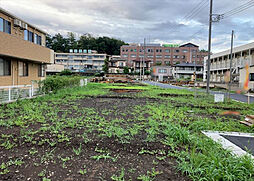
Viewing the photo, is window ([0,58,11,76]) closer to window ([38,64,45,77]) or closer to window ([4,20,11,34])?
window ([4,20,11,34])

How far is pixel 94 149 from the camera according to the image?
11.8ft

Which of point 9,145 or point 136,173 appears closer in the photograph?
point 136,173

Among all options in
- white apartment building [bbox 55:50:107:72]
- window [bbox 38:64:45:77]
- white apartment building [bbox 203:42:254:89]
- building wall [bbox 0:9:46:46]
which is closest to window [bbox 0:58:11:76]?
building wall [bbox 0:9:46:46]

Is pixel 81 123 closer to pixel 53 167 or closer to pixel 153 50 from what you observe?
pixel 53 167

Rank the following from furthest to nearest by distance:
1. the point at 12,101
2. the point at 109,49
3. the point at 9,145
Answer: the point at 109,49, the point at 12,101, the point at 9,145

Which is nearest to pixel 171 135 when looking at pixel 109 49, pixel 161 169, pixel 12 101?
pixel 161 169

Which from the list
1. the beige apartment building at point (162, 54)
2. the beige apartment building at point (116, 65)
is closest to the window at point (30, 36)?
the beige apartment building at point (116, 65)

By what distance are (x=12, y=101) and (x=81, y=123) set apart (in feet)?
17.0

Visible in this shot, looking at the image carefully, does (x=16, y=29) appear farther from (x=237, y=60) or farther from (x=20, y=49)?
(x=237, y=60)

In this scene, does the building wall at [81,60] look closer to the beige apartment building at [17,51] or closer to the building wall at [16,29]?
the building wall at [16,29]

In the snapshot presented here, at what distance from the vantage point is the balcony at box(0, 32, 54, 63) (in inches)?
444

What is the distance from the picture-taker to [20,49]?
1303 cm

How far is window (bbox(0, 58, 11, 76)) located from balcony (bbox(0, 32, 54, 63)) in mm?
984

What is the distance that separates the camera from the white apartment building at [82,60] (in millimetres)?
69438
